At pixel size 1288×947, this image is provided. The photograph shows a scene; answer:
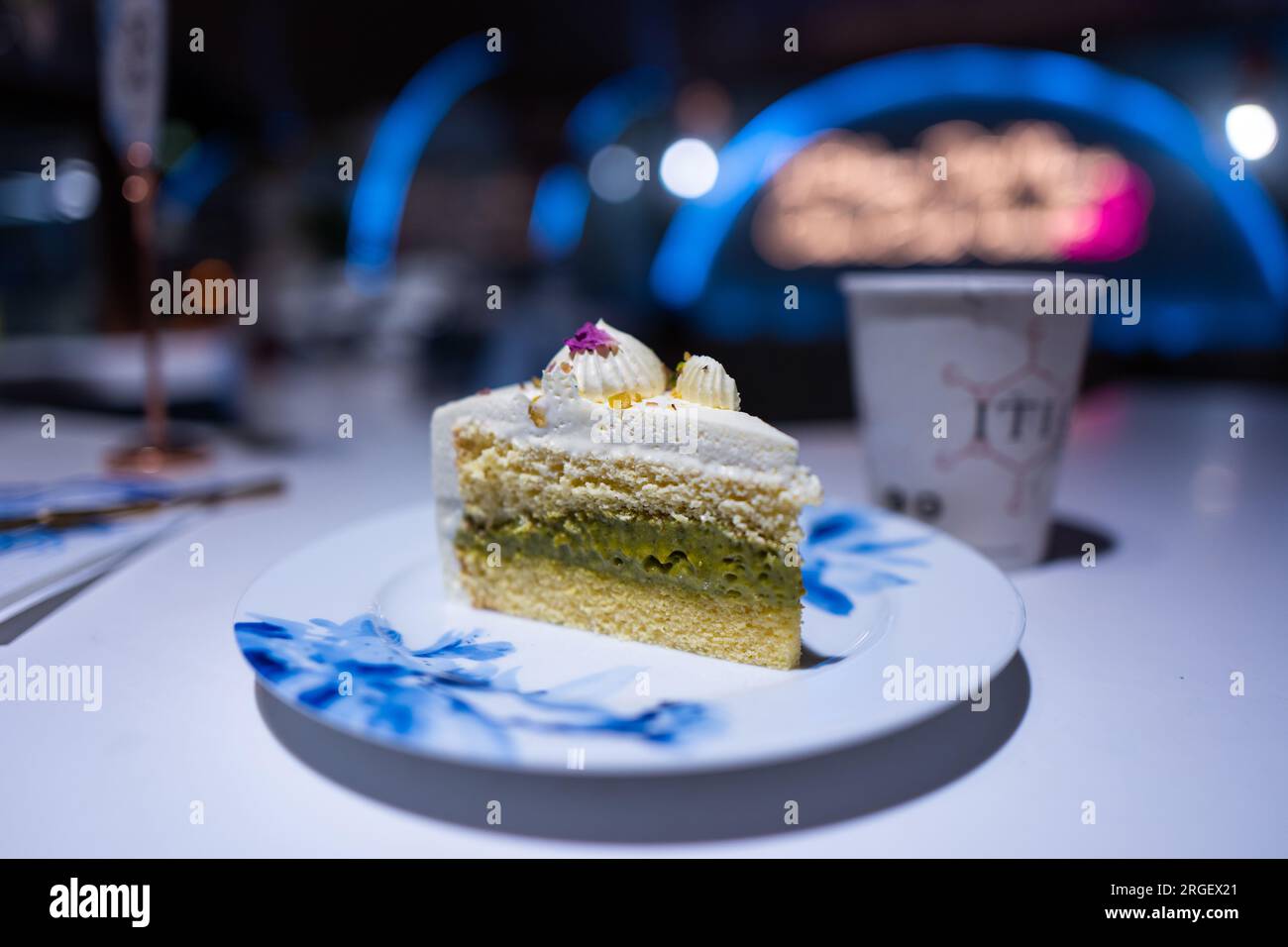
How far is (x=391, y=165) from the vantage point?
28.3 feet

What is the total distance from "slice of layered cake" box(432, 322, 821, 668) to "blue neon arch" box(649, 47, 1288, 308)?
236 inches

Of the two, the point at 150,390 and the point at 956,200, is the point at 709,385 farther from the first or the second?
the point at 956,200

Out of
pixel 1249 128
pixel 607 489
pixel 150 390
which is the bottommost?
pixel 607 489

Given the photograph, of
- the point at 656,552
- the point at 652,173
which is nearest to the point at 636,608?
the point at 656,552

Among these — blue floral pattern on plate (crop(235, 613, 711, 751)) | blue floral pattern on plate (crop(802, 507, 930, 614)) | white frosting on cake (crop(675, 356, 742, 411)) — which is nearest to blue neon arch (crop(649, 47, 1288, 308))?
blue floral pattern on plate (crop(802, 507, 930, 614))

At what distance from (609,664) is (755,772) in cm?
31

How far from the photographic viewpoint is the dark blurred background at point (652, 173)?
4.94 metres

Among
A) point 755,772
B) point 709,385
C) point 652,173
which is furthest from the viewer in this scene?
point 652,173

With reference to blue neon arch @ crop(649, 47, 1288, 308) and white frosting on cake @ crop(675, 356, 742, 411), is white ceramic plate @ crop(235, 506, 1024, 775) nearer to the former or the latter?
white frosting on cake @ crop(675, 356, 742, 411)

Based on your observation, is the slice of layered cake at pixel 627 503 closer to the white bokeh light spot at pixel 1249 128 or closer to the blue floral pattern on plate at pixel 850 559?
the blue floral pattern on plate at pixel 850 559

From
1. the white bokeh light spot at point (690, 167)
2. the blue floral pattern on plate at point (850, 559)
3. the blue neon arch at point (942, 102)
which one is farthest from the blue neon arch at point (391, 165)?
the blue floral pattern on plate at point (850, 559)

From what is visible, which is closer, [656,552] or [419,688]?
[419,688]
